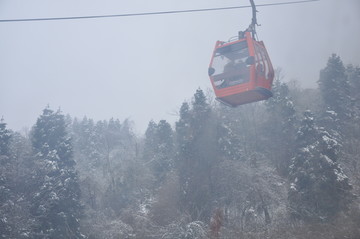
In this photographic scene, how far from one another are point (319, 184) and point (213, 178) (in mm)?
11518

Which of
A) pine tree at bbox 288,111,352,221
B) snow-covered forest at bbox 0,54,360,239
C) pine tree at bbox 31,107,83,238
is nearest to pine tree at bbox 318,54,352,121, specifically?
snow-covered forest at bbox 0,54,360,239

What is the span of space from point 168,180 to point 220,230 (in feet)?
54.5

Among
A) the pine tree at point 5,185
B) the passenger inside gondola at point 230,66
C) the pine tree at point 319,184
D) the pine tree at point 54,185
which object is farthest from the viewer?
the pine tree at point 54,185

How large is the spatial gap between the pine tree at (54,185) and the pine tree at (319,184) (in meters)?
19.6

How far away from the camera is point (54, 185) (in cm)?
3134

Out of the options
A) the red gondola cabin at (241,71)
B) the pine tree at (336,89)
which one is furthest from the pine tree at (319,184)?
the pine tree at (336,89)

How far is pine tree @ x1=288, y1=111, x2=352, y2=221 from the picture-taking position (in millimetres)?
24406

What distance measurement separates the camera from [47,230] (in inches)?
1152

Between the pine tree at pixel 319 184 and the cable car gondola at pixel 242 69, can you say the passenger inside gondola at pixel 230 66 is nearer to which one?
the cable car gondola at pixel 242 69

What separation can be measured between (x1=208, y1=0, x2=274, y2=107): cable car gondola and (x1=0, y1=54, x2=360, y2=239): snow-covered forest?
845 centimetres

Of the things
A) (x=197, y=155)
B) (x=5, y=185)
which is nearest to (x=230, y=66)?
(x=197, y=155)

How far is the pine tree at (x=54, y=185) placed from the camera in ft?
97.2

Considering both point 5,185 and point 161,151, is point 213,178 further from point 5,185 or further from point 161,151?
point 5,185

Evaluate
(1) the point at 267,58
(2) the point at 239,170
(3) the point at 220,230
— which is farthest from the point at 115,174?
(1) the point at 267,58
